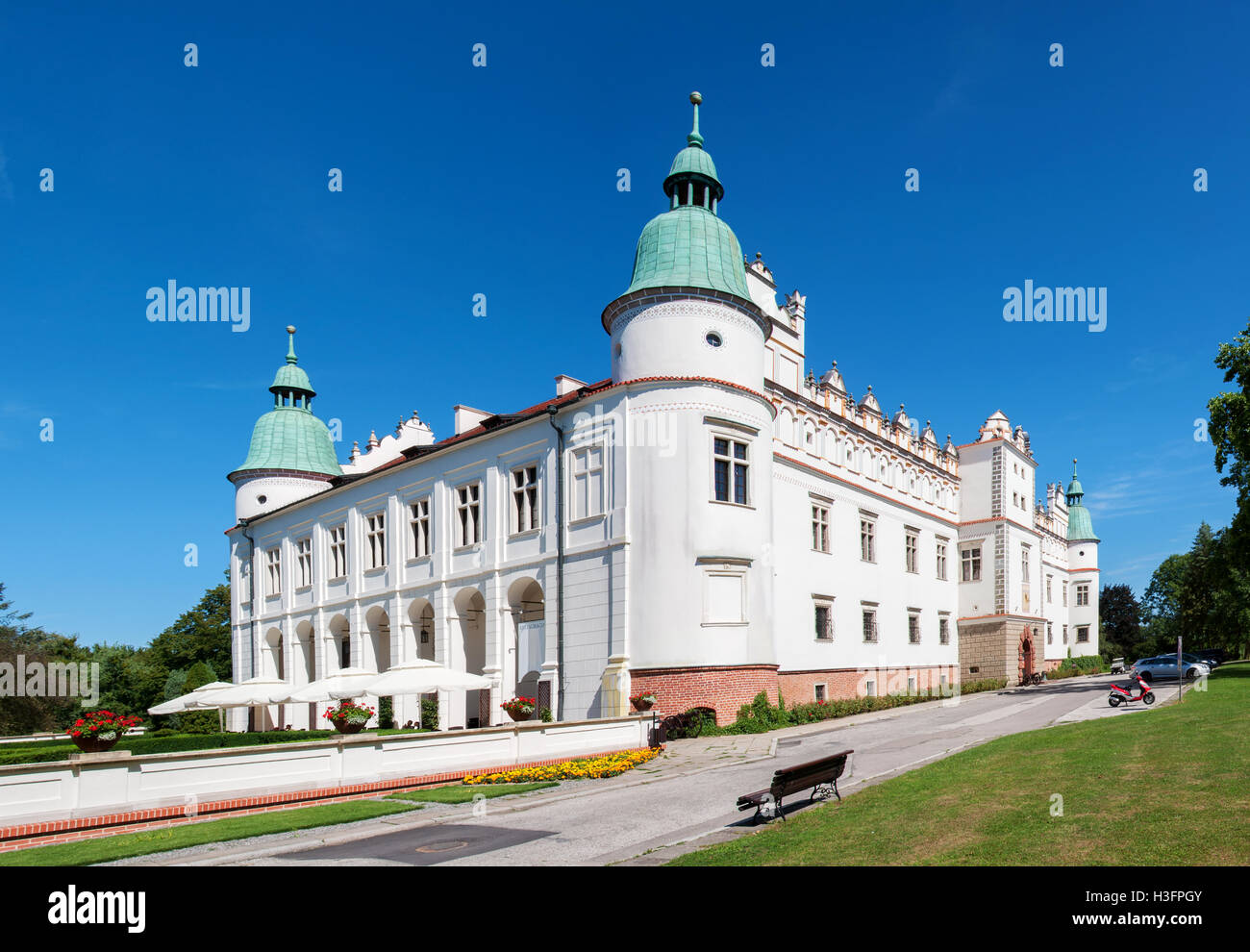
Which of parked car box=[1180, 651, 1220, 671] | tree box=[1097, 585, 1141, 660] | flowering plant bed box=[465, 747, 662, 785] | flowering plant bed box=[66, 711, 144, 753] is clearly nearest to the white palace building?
flowering plant bed box=[465, 747, 662, 785]

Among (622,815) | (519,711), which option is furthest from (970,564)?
(622,815)

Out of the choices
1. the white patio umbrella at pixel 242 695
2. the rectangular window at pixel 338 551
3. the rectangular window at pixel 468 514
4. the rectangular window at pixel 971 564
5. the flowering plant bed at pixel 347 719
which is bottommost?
the white patio umbrella at pixel 242 695

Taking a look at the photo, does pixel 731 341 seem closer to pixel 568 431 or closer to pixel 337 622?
pixel 568 431

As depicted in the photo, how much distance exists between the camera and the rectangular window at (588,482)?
29500 mm

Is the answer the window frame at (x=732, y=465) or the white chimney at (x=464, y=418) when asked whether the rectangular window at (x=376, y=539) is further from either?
the window frame at (x=732, y=465)

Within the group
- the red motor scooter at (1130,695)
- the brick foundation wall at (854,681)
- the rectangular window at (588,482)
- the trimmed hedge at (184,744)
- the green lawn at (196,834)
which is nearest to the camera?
the green lawn at (196,834)

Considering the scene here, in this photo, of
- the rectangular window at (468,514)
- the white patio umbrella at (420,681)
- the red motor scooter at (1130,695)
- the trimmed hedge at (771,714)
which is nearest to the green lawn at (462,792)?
the white patio umbrella at (420,681)

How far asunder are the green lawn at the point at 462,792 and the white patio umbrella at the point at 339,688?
8.78 m

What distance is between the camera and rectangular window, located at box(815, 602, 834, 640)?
118 ft

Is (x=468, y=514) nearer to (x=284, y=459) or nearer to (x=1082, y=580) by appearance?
(x=284, y=459)

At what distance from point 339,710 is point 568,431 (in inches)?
582

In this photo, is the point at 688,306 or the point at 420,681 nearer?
the point at 420,681

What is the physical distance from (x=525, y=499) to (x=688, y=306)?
9699 millimetres

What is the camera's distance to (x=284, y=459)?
50375mm
